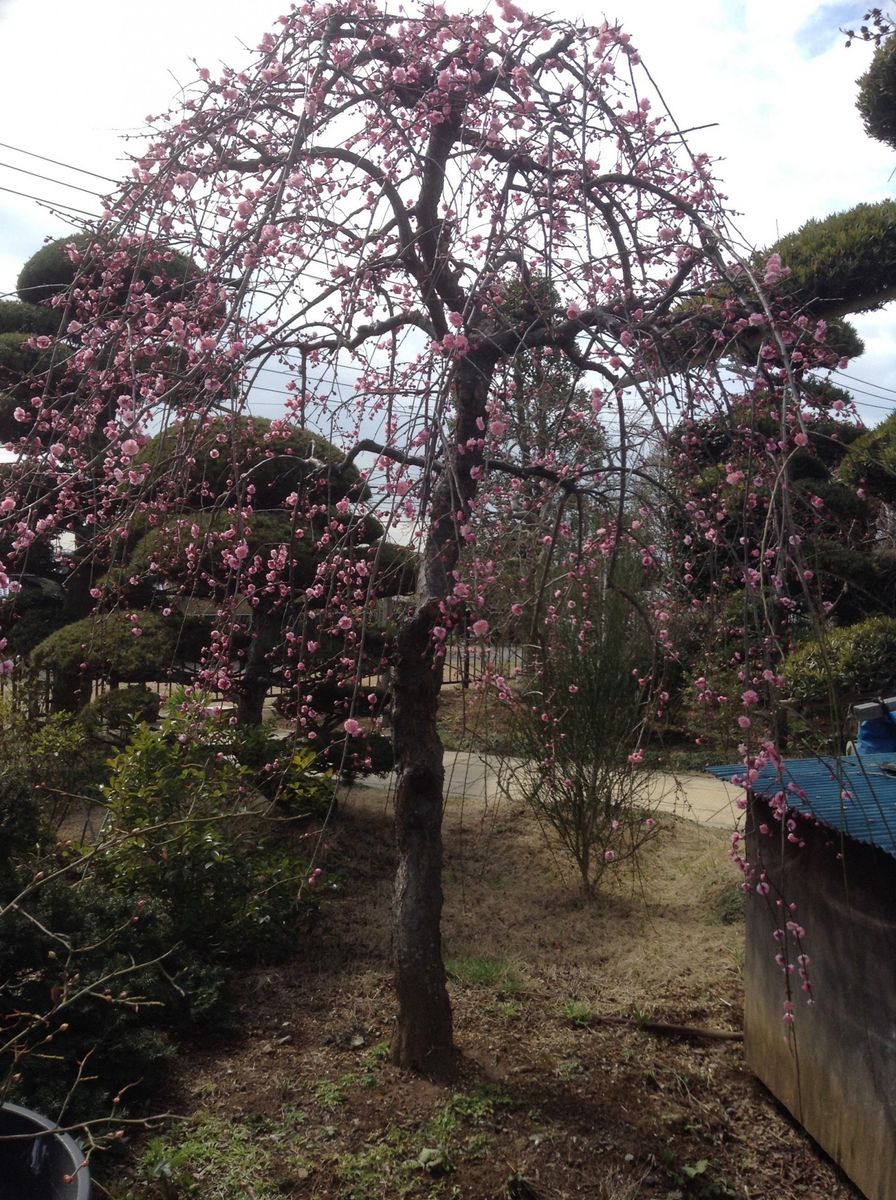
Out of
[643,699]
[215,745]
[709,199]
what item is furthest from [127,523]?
[643,699]

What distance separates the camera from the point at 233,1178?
2355mm

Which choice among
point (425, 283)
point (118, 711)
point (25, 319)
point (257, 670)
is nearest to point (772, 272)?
point (425, 283)

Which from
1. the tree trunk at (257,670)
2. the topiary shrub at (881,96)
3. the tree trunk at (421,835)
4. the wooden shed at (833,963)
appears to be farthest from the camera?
the topiary shrub at (881,96)

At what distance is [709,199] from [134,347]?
63.1 inches

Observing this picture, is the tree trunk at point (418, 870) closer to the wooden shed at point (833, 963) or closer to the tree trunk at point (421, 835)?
the tree trunk at point (421, 835)

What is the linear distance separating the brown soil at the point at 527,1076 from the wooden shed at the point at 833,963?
215 mm

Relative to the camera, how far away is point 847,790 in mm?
2029

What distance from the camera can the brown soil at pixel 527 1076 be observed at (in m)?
2.45

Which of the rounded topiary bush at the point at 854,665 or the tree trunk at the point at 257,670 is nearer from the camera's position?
the tree trunk at the point at 257,670

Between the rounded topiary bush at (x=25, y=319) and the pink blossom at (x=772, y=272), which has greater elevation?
the rounded topiary bush at (x=25, y=319)

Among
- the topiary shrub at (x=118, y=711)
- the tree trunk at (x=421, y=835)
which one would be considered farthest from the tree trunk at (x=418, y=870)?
the topiary shrub at (x=118, y=711)

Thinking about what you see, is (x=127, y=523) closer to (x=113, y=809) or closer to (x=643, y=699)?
(x=113, y=809)

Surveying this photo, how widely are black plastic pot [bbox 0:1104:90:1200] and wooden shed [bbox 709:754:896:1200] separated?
5.04 ft

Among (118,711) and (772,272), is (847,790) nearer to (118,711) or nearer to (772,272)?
(772,272)
